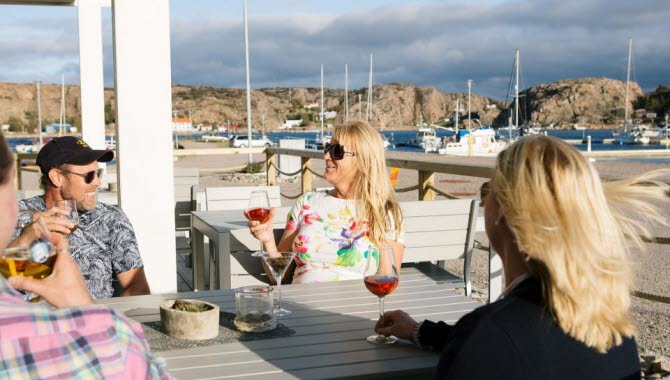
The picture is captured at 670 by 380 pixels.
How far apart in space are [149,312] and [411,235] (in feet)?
6.58

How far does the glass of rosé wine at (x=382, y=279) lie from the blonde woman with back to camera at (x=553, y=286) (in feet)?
1.88

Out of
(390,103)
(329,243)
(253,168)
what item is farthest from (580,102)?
(329,243)

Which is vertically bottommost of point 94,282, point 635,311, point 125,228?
point 635,311

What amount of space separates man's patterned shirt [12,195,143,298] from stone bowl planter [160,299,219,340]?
1181 mm

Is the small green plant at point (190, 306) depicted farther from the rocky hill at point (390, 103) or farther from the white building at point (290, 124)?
the white building at point (290, 124)

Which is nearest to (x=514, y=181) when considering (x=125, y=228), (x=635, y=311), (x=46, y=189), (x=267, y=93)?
Answer: (x=125, y=228)

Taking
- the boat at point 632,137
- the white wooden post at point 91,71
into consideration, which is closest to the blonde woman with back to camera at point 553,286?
the white wooden post at point 91,71

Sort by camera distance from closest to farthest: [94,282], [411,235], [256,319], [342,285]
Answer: [256,319], [342,285], [94,282], [411,235]

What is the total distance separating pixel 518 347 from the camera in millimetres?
1195

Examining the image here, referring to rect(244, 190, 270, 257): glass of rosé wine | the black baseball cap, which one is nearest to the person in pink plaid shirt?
rect(244, 190, 270, 257): glass of rosé wine

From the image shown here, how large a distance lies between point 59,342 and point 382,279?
115cm

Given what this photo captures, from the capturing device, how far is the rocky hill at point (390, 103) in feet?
371

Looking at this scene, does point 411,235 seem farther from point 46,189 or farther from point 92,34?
point 92,34

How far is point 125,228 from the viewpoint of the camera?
9.71 feet
